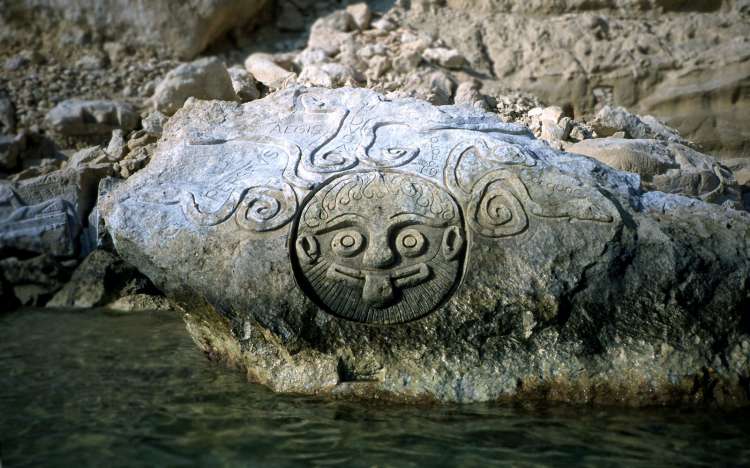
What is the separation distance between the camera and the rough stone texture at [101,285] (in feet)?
16.5

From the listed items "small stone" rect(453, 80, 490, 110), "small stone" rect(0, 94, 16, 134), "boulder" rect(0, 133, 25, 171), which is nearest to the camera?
"small stone" rect(453, 80, 490, 110)

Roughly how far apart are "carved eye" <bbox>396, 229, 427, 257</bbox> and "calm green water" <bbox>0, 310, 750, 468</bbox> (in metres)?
0.64

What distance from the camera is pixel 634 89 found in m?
7.20

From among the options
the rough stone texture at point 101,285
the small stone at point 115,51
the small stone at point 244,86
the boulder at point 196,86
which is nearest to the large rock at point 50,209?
the rough stone texture at point 101,285

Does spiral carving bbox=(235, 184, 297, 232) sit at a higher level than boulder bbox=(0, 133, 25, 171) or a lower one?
lower

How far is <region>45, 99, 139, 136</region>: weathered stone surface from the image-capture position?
21.3ft

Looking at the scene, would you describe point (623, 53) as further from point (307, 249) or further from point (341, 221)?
point (307, 249)

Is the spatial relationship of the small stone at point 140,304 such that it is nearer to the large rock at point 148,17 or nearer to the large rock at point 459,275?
the large rock at point 459,275

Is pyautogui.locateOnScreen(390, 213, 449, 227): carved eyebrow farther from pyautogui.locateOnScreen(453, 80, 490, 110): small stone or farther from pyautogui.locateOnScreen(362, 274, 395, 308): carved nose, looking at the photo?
pyautogui.locateOnScreen(453, 80, 490, 110): small stone

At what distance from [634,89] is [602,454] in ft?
17.9

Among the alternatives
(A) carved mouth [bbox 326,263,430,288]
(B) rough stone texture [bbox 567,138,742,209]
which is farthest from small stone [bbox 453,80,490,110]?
(A) carved mouth [bbox 326,263,430,288]

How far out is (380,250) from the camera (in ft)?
9.96

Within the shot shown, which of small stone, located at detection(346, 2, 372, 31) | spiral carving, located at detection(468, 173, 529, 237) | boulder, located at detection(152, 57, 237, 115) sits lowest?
spiral carving, located at detection(468, 173, 529, 237)

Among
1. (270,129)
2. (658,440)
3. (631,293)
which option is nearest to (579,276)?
(631,293)
